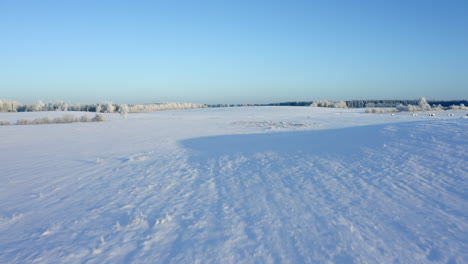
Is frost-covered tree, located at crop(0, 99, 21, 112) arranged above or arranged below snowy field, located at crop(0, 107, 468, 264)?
above

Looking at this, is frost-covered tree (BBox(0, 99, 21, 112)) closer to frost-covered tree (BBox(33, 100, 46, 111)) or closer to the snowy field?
frost-covered tree (BBox(33, 100, 46, 111))

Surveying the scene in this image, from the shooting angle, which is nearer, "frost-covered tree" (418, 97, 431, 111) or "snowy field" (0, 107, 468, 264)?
"snowy field" (0, 107, 468, 264)

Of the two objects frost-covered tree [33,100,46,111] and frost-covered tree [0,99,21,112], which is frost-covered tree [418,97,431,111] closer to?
frost-covered tree [33,100,46,111]

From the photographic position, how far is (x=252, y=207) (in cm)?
495

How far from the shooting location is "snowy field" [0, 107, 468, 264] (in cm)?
359

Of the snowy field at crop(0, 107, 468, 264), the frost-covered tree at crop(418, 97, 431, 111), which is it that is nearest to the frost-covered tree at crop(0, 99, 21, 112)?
the snowy field at crop(0, 107, 468, 264)

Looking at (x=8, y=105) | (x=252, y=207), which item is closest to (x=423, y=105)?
(x=252, y=207)

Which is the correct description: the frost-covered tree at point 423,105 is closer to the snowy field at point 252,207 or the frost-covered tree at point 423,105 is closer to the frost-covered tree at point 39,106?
the snowy field at point 252,207

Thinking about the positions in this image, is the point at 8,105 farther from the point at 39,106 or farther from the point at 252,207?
the point at 252,207

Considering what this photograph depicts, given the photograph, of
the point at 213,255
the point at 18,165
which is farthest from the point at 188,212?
the point at 18,165

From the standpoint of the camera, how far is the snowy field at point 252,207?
3594mm

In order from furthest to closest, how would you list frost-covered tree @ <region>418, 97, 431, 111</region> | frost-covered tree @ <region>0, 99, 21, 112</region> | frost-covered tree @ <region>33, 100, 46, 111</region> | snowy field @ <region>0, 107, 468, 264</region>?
frost-covered tree @ <region>418, 97, 431, 111</region>, frost-covered tree @ <region>33, 100, 46, 111</region>, frost-covered tree @ <region>0, 99, 21, 112</region>, snowy field @ <region>0, 107, 468, 264</region>

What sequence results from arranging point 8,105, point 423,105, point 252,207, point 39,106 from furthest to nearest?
point 423,105
point 39,106
point 8,105
point 252,207

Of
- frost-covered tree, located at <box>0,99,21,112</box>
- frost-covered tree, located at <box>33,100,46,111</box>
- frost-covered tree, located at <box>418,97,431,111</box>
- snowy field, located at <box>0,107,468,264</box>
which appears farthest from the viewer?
frost-covered tree, located at <box>418,97,431,111</box>
